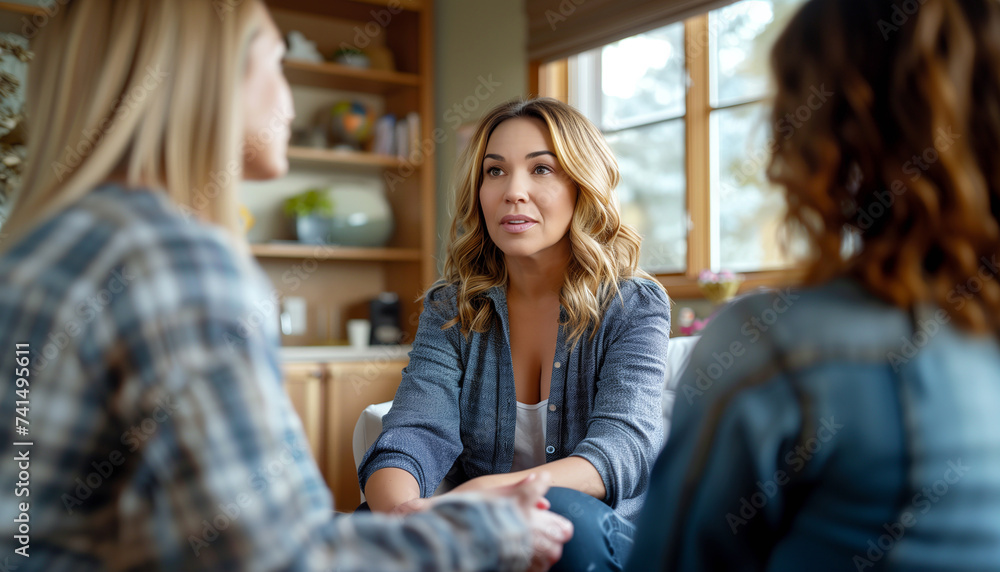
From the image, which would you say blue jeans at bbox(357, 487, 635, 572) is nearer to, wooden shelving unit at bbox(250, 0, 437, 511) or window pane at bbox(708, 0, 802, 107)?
window pane at bbox(708, 0, 802, 107)

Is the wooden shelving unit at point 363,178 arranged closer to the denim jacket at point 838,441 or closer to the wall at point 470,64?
the wall at point 470,64

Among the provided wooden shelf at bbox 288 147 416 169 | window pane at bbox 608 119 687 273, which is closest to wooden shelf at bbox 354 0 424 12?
wooden shelf at bbox 288 147 416 169

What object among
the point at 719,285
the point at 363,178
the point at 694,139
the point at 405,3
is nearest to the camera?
the point at 719,285

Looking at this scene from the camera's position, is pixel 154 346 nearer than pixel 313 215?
Yes

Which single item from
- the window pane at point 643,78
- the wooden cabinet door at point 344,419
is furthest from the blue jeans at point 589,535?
the wooden cabinet door at point 344,419

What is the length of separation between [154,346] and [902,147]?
0.63 meters

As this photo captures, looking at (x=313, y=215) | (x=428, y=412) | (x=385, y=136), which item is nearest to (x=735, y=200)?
(x=428, y=412)

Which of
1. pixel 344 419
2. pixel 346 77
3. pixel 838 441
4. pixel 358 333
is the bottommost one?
pixel 344 419

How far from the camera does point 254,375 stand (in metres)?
0.57

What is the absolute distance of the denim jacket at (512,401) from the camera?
1377 millimetres

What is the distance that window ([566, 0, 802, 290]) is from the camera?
9.28 ft

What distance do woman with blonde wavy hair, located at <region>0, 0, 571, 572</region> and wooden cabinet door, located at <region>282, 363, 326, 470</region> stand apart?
282 centimetres

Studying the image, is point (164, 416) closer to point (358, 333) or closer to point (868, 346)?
point (868, 346)

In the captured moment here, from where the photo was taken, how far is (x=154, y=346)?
21.5 inches
